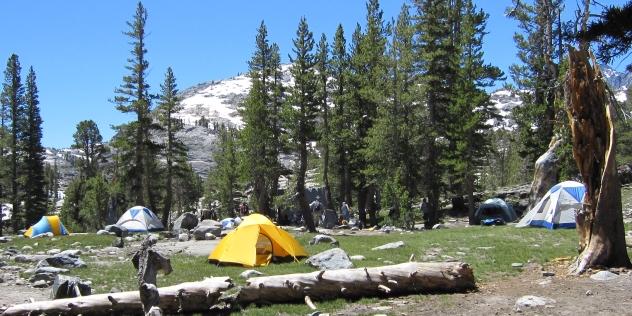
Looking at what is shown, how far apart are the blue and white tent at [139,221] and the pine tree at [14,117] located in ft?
83.4

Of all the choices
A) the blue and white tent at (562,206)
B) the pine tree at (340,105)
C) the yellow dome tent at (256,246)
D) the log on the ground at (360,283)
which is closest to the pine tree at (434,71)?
the pine tree at (340,105)

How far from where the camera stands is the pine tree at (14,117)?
4781cm

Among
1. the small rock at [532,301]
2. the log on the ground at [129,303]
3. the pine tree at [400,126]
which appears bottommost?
the small rock at [532,301]

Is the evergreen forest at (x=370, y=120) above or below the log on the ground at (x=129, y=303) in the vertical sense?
above

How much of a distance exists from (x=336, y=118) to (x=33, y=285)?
29.4 meters

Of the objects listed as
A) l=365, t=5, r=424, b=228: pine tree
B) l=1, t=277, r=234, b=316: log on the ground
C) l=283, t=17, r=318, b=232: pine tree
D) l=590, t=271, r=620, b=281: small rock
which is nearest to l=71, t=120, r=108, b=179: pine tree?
l=283, t=17, r=318, b=232: pine tree

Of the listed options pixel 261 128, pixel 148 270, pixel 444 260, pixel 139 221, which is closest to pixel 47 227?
pixel 139 221

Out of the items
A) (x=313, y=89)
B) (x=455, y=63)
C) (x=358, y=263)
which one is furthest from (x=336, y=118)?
(x=358, y=263)

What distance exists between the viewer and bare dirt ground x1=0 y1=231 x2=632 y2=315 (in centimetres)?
791

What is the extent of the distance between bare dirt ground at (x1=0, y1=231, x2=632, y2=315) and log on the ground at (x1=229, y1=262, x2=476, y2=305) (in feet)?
0.87

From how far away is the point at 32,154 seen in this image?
49.8 metres

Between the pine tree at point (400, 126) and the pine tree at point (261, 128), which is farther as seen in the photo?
the pine tree at point (261, 128)

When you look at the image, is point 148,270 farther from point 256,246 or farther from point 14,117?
point 14,117

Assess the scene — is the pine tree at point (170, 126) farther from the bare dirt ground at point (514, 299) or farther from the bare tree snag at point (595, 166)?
the bare tree snag at point (595, 166)
